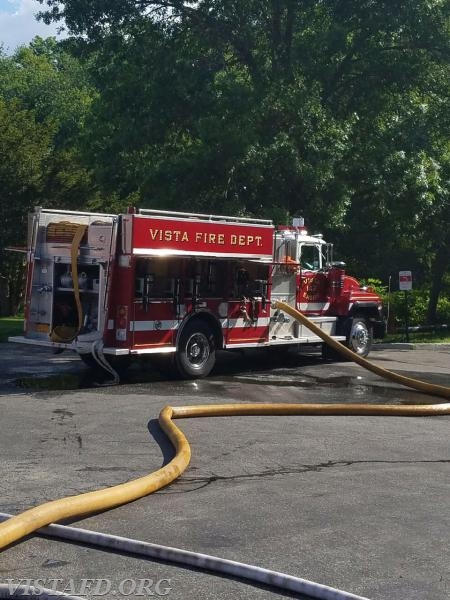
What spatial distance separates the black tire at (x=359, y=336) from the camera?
1900cm

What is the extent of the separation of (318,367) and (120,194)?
10.5 metres

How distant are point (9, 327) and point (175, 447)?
15.4m

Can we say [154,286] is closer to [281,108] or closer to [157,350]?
[157,350]

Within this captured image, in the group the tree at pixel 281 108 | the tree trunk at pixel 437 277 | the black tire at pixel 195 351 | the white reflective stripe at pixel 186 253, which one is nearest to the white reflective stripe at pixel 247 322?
the black tire at pixel 195 351

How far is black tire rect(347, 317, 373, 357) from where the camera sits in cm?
1900

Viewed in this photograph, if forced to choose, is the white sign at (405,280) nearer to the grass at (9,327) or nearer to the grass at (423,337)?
the grass at (423,337)

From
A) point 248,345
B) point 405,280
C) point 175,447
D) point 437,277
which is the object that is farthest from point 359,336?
point 175,447

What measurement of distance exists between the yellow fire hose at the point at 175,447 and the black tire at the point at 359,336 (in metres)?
2.16

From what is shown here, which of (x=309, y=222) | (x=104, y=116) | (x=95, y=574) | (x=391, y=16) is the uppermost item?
(x=391, y=16)

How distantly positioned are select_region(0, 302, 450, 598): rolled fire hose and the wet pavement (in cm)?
11

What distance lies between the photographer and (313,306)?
1836cm

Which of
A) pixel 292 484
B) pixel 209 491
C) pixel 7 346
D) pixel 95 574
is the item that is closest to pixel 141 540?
pixel 95 574

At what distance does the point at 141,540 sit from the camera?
6516 mm

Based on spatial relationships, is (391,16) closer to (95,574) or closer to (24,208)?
(24,208)
